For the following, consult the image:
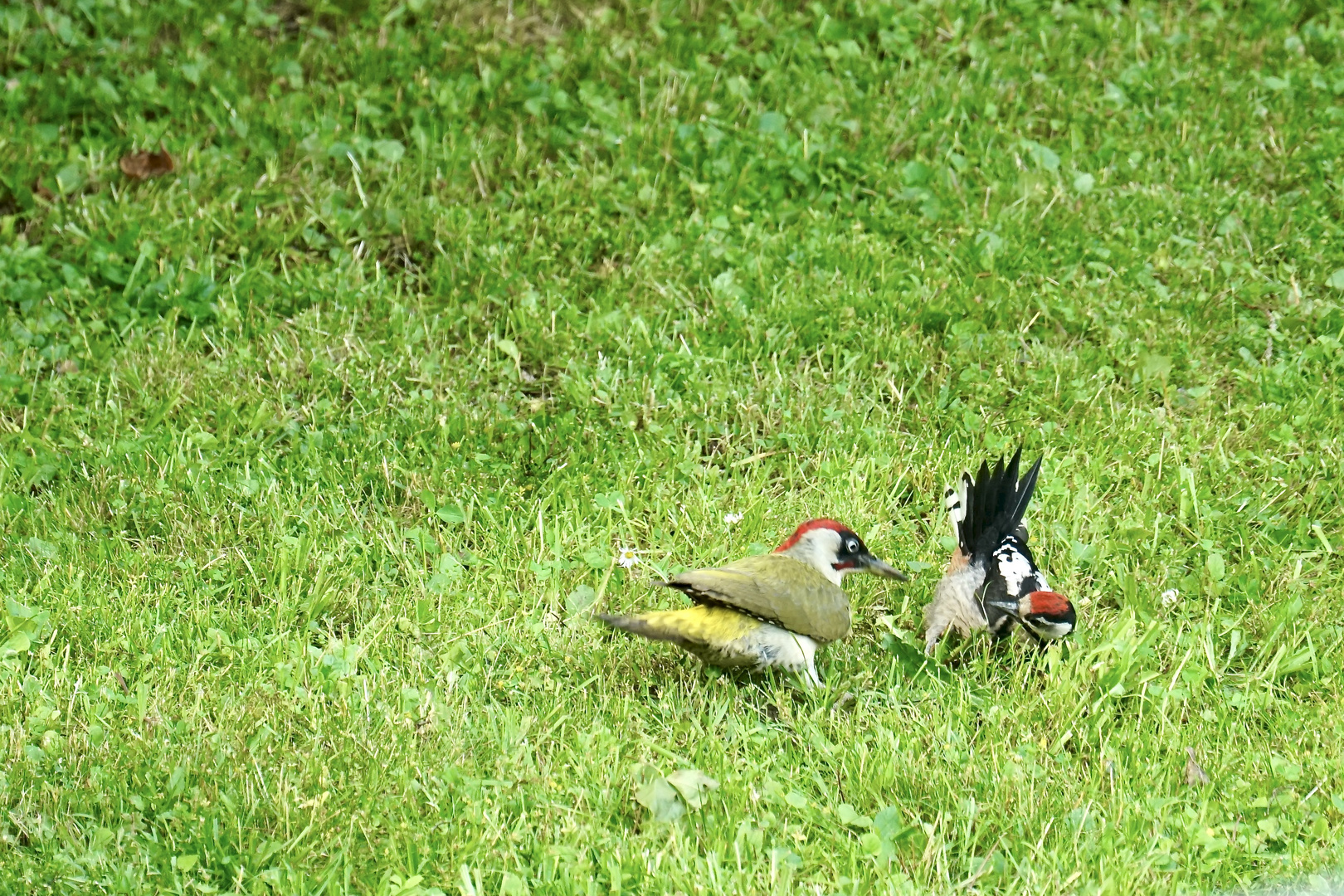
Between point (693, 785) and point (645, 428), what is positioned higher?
point (645, 428)

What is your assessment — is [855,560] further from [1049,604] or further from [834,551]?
[1049,604]

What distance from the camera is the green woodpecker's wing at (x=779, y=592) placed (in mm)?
4395

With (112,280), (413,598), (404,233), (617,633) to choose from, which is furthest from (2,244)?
(617,633)

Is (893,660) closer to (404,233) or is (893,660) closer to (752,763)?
(752,763)

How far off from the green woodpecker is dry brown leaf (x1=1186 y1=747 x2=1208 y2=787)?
108 cm

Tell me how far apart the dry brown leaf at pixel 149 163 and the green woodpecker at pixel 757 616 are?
3.84 meters

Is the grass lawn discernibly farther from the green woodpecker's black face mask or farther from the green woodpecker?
the green woodpecker's black face mask

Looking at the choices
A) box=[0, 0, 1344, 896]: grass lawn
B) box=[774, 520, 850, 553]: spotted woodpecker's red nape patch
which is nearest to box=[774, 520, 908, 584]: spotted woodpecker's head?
box=[774, 520, 850, 553]: spotted woodpecker's red nape patch

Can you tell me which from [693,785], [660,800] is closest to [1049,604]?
[693,785]

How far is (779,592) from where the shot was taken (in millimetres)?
4438

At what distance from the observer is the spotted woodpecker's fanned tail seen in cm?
498

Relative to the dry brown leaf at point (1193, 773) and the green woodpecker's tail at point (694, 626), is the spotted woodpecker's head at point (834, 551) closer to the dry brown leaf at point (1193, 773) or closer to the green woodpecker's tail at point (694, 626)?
the green woodpecker's tail at point (694, 626)

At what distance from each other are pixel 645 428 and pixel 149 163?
2.97 meters

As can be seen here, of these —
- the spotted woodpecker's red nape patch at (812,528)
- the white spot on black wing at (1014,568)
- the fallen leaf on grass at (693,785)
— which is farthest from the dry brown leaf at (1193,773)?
the fallen leaf on grass at (693,785)
